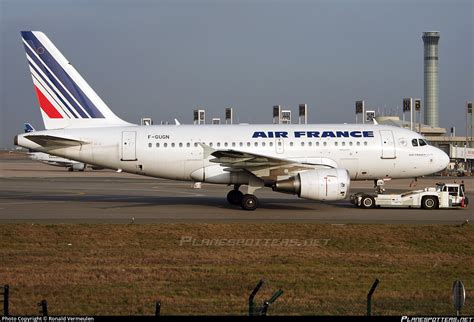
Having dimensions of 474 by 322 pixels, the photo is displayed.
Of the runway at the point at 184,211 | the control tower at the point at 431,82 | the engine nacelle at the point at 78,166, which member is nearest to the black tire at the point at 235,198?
the runway at the point at 184,211

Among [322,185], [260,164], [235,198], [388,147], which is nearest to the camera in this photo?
[322,185]

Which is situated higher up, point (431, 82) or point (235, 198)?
point (431, 82)

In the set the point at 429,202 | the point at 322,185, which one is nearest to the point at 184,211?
the point at 322,185

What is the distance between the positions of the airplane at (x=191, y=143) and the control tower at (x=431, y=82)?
144m

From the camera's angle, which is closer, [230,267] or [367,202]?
[230,267]

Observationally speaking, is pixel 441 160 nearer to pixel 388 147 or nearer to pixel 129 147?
pixel 388 147

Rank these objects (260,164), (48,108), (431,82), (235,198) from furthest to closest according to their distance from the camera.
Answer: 1. (431,82)
2. (235,198)
3. (48,108)
4. (260,164)

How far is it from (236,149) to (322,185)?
5145 mm

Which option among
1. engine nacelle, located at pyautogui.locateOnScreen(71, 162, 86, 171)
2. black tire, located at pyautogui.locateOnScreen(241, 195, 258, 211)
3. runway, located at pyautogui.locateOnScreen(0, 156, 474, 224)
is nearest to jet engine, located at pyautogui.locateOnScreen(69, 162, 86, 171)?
engine nacelle, located at pyautogui.locateOnScreen(71, 162, 86, 171)

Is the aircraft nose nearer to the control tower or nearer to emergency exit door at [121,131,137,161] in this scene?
emergency exit door at [121,131,137,161]

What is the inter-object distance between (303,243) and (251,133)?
11863 millimetres

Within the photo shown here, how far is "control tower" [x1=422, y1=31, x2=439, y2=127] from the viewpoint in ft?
573

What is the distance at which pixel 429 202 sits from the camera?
35.2 meters

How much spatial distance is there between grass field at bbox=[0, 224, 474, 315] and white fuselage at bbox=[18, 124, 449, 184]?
8397 millimetres
